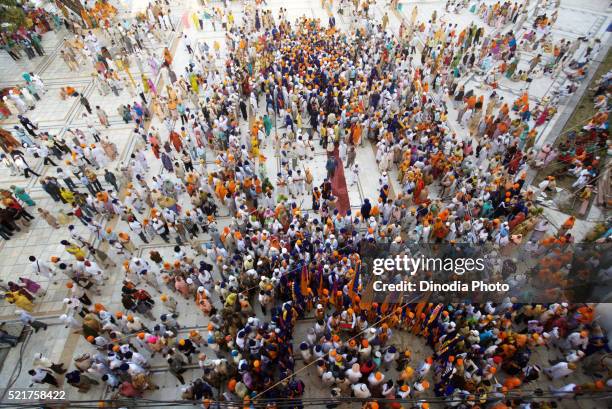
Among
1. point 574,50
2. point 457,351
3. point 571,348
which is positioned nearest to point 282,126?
point 457,351

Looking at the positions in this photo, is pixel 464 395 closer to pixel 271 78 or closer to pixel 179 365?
pixel 179 365

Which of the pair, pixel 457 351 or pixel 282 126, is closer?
pixel 457 351

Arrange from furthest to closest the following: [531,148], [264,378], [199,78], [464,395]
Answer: [199,78]
[531,148]
[264,378]
[464,395]

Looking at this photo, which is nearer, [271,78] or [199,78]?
[271,78]

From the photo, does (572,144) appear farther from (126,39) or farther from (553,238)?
(126,39)

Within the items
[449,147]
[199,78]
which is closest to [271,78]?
[199,78]

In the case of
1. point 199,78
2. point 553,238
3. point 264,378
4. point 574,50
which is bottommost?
point 264,378

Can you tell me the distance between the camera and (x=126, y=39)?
21.2 m

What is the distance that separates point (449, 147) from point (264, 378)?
10.1 m

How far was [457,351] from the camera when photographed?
8.00m

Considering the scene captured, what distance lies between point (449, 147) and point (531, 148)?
3.82 meters

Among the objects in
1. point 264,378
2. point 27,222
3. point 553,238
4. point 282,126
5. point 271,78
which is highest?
point 271,78

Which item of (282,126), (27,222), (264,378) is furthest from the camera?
(282,126)

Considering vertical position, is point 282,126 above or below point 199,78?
below
